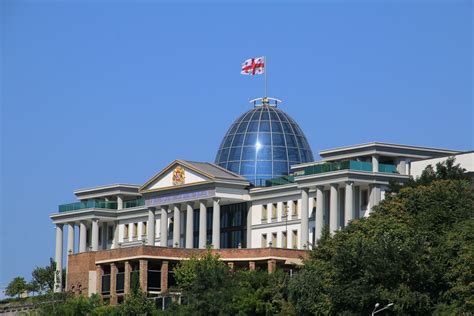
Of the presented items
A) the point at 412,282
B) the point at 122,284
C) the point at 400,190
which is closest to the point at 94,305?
the point at 122,284

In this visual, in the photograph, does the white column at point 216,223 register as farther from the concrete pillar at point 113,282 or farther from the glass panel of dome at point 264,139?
the concrete pillar at point 113,282

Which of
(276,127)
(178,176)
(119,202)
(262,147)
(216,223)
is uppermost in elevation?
(276,127)

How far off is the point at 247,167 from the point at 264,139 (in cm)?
335

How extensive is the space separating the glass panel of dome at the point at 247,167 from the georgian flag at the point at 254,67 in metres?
9.12

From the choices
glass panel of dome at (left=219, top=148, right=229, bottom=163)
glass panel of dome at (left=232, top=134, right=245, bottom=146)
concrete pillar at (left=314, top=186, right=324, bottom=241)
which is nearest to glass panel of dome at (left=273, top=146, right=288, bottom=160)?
glass panel of dome at (left=232, top=134, right=245, bottom=146)

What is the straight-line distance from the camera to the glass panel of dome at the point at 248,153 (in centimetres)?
14250

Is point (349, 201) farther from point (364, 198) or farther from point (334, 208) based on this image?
point (364, 198)

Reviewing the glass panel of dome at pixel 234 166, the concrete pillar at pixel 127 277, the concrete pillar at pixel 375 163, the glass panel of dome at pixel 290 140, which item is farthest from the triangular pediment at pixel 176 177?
the concrete pillar at pixel 375 163

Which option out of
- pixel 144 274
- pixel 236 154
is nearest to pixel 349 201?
pixel 144 274

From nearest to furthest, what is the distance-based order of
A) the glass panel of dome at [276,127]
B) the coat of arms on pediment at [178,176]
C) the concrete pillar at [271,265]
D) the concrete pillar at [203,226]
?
the concrete pillar at [271,265]
the concrete pillar at [203,226]
the coat of arms on pediment at [178,176]
the glass panel of dome at [276,127]

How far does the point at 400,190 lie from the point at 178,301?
67.6ft

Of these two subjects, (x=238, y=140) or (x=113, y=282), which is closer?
(x=113, y=282)

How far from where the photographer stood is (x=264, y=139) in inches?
5625

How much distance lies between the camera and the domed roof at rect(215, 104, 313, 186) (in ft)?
466
